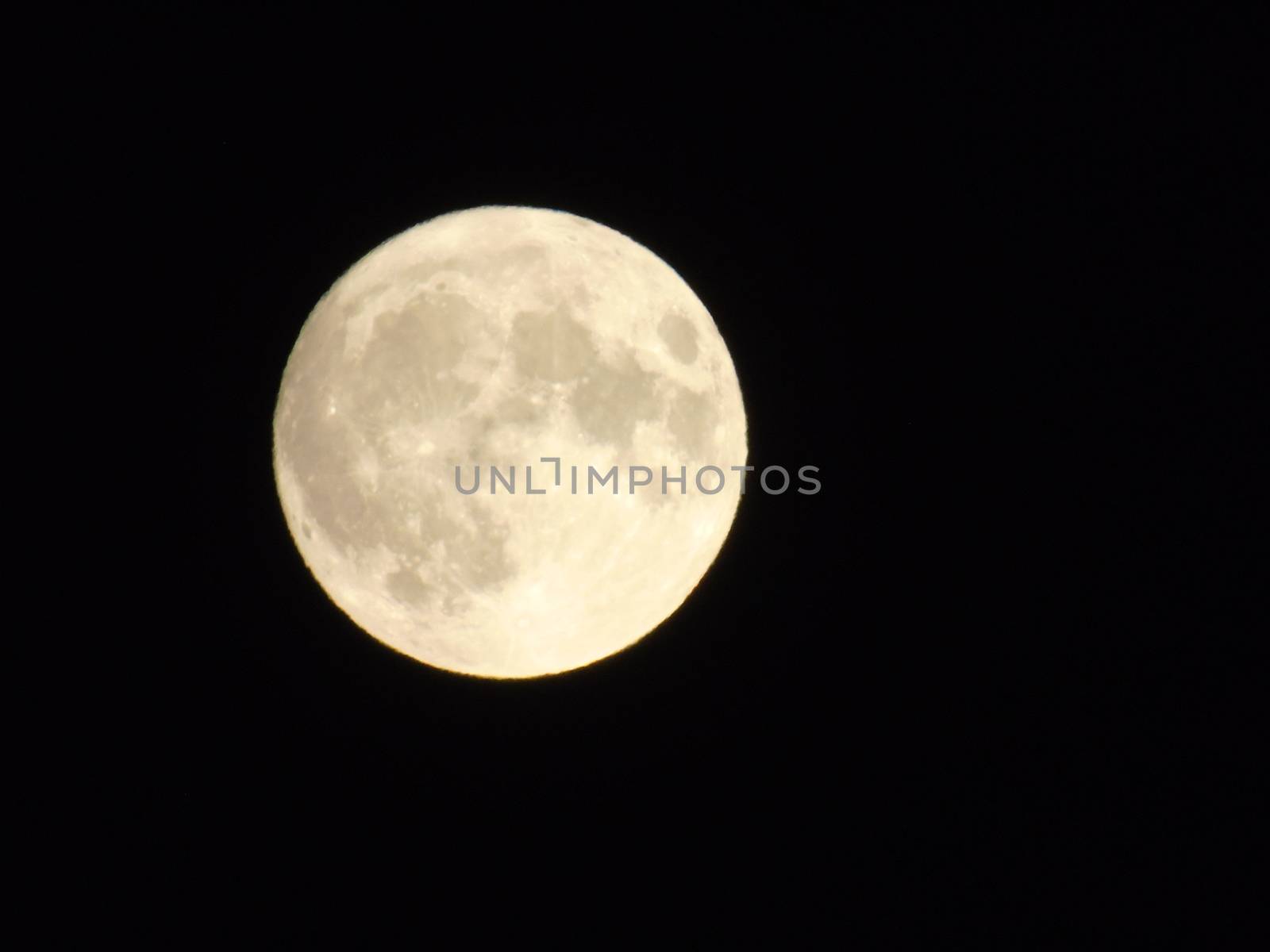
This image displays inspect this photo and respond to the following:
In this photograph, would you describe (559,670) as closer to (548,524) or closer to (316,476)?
(548,524)

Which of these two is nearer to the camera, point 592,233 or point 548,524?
point 548,524

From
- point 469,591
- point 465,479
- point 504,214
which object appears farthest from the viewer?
point 504,214

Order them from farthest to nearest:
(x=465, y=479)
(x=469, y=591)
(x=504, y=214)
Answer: (x=504, y=214) < (x=469, y=591) < (x=465, y=479)

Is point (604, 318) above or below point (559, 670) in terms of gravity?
above

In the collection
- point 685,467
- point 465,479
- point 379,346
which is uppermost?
point 379,346

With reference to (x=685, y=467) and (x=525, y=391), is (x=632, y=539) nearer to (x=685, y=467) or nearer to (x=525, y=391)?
(x=685, y=467)

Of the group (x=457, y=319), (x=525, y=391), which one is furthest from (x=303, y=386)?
(x=525, y=391)

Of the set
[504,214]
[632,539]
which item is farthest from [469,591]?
[504,214]
